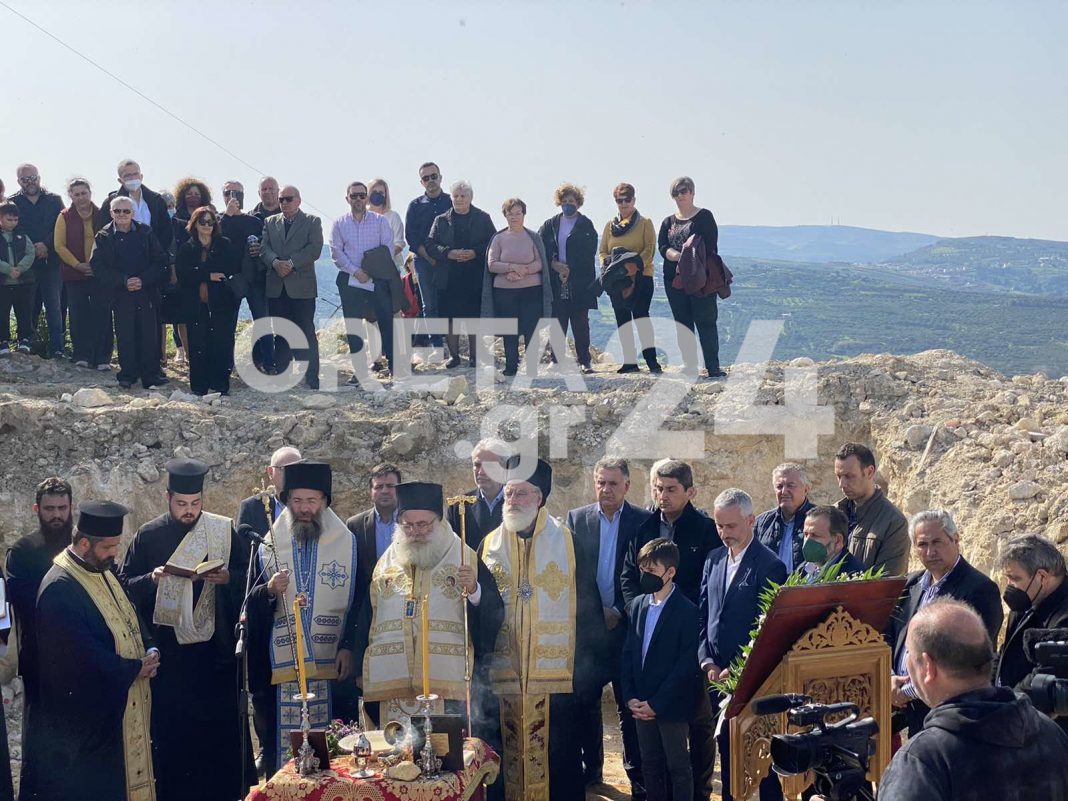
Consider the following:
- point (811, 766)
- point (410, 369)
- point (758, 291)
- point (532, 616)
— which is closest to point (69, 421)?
point (410, 369)

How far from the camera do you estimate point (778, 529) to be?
790 cm

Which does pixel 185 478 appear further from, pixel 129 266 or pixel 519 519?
pixel 129 266

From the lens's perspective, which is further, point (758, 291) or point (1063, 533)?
point (758, 291)

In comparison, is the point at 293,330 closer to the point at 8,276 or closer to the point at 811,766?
the point at 8,276

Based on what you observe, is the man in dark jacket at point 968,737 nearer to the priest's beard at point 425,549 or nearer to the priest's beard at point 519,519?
the priest's beard at point 425,549

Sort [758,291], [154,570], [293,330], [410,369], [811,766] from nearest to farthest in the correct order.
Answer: [811,766]
[154,570]
[293,330]
[410,369]
[758,291]

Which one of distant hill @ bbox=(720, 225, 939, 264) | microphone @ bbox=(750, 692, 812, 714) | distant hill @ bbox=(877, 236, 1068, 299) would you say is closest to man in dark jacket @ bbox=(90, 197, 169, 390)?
microphone @ bbox=(750, 692, 812, 714)

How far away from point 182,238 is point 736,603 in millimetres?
7344

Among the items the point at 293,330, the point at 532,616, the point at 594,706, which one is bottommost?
the point at 594,706

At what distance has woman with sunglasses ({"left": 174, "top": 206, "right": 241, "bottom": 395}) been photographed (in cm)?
1190

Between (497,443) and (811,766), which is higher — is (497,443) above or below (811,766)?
above

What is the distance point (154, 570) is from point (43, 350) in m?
7.21

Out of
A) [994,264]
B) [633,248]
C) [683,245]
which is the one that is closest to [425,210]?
[633,248]

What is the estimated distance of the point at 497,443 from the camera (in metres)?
8.56
